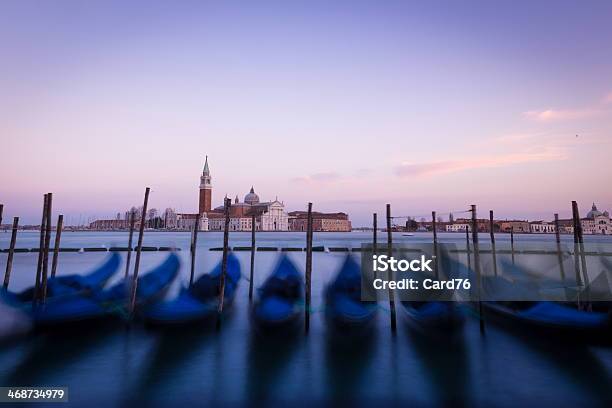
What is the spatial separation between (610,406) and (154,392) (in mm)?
6112

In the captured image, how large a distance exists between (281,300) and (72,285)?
5.62 m

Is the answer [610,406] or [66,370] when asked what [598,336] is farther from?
[66,370]

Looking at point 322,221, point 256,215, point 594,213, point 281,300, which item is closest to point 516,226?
point 594,213

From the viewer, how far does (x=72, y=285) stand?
10.7 m

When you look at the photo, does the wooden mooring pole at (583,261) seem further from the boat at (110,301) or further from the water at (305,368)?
the boat at (110,301)

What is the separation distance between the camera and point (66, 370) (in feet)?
21.5

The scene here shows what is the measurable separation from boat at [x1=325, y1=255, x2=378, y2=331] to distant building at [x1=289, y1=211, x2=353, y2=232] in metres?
106

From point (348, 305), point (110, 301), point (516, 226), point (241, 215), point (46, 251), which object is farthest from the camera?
point (516, 226)

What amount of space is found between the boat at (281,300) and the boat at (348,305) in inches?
31.3

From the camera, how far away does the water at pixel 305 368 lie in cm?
581

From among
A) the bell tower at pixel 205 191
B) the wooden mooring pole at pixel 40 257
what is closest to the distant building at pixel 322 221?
the bell tower at pixel 205 191

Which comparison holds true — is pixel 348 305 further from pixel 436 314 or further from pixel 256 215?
pixel 256 215

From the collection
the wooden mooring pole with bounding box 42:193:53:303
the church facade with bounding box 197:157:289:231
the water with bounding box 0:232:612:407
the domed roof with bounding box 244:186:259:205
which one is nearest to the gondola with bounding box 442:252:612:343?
the water with bounding box 0:232:612:407

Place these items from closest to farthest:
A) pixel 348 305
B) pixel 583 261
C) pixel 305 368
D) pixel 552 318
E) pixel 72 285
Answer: pixel 305 368 → pixel 552 318 → pixel 348 305 → pixel 583 261 → pixel 72 285
